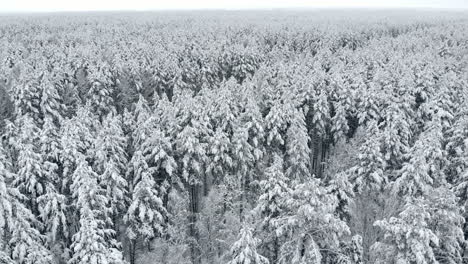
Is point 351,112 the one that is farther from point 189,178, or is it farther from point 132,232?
point 132,232

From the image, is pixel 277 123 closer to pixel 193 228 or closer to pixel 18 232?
pixel 193 228

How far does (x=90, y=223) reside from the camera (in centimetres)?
1697

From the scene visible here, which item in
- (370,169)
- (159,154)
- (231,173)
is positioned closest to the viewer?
(159,154)

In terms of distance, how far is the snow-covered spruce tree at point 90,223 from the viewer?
54.7 ft

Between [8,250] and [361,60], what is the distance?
2187 inches

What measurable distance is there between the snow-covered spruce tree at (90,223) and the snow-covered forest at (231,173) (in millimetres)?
90

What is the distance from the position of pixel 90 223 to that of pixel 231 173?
54.0 feet

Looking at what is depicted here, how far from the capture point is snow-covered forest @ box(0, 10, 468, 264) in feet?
53.9

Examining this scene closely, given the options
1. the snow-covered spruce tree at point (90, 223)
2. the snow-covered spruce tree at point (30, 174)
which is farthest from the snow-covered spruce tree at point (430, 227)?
the snow-covered spruce tree at point (30, 174)

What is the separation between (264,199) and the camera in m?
19.4

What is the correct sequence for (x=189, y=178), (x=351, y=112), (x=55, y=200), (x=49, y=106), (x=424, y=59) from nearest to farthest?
1. (x=55, y=200)
2. (x=189, y=178)
3. (x=49, y=106)
4. (x=351, y=112)
5. (x=424, y=59)

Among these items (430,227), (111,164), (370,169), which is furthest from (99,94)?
(430,227)

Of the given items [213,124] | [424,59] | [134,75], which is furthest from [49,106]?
[424,59]

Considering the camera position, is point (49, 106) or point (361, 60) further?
point (361, 60)
